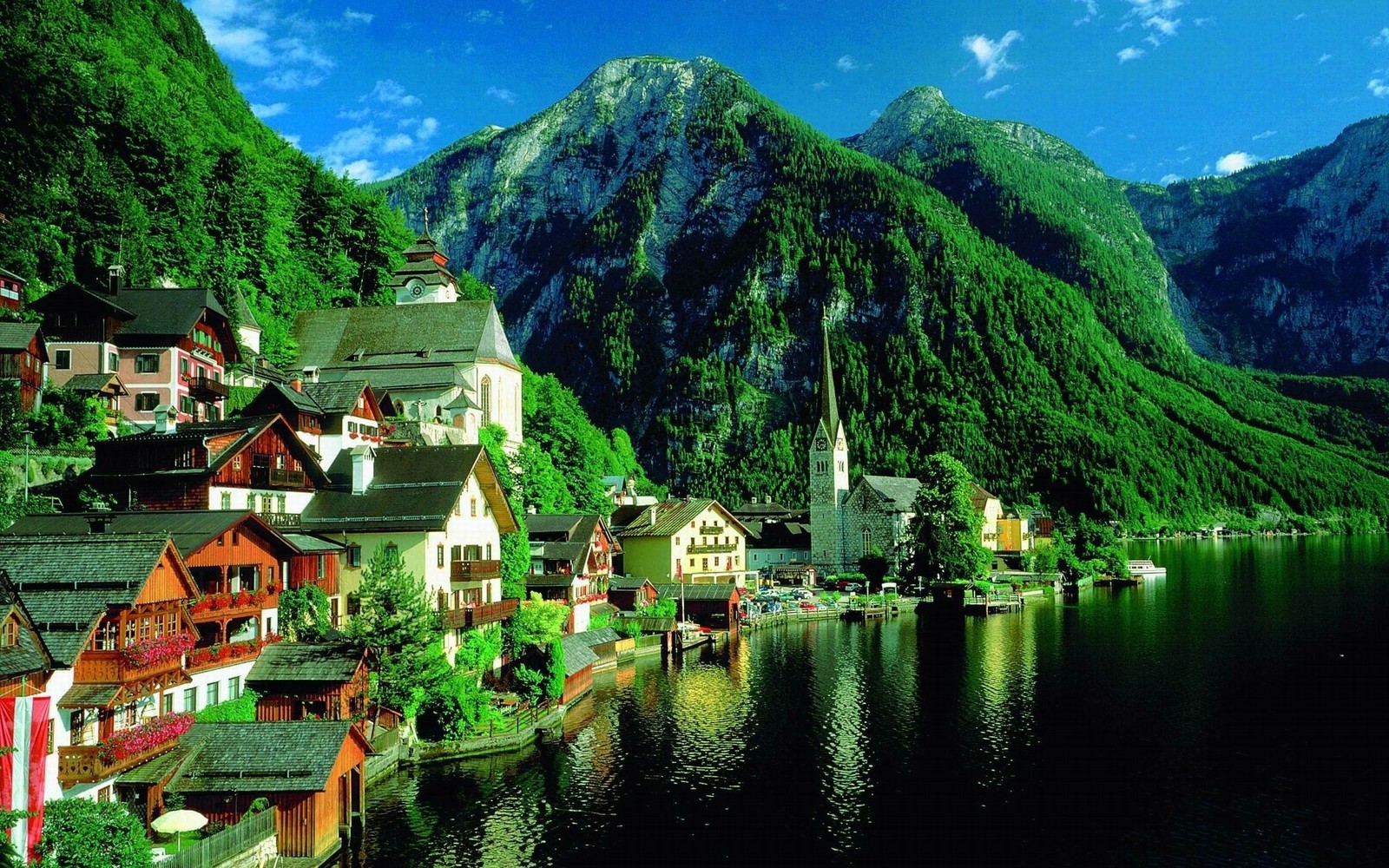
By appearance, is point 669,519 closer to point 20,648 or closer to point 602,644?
point 602,644

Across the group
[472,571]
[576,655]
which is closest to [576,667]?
[576,655]

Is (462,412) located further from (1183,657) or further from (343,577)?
(1183,657)

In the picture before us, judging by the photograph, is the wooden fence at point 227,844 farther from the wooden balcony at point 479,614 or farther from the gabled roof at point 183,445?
the gabled roof at point 183,445

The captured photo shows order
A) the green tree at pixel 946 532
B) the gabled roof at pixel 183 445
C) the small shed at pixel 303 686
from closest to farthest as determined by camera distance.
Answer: the small shed at pixel 303 686 < the gabled roof at pixel 183 445 < the green tree at pixel 946 532

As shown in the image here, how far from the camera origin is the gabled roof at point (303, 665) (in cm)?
3666

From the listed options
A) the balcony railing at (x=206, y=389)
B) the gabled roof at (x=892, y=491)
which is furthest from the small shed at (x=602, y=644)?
the gabled roof at (x=892, y=491)

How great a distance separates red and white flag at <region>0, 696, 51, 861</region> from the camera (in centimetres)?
2303

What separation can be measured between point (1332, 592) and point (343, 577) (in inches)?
4252

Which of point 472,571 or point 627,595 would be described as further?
point 627,595

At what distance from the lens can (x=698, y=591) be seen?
3509 inches

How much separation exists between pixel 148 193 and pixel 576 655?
175 ft

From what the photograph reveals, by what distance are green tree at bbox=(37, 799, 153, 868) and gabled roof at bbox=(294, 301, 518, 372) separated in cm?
5772

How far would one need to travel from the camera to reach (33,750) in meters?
24.2

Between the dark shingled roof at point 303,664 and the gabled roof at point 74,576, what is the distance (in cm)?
887
